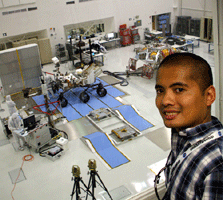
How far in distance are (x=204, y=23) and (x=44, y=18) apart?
10368mm

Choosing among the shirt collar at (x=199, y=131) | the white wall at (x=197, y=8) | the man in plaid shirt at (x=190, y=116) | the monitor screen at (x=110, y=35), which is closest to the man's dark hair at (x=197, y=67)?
the man in plaid shirt at (x=190, y=116)

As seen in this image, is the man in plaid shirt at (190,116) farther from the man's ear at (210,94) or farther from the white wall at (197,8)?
the white wall at (197,8)

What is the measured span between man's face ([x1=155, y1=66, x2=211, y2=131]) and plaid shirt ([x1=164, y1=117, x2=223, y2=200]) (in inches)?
2.8

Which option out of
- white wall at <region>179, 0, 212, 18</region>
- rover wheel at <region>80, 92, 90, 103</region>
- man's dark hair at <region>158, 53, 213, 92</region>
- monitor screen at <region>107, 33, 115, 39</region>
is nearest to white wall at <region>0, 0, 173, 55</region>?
monitor screen at <region>107, 33, 115, 39</region>

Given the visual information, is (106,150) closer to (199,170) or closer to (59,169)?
(59,169)

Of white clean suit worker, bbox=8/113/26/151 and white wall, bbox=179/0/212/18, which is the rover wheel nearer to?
white clean suit worker, bbox=8/113/26/151

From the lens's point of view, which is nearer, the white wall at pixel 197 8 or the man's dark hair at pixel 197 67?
the man's dark hair at pixel 197 67

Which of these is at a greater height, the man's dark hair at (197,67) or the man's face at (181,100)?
the man's dark hair at (197,67)

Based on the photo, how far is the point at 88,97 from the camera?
→ 13109 mm

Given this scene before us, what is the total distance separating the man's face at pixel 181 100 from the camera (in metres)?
1.88

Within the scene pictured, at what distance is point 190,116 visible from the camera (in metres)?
1.92

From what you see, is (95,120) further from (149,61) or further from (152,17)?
(152,17)

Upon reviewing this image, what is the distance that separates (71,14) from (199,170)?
18.5 meters

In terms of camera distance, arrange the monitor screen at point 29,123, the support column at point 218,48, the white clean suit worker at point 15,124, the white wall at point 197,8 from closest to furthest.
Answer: the support column at point 218,48 → the monitor screen at point 29,123 → the white clean suit worker at point 15,124 → the white wall at point 197,8
